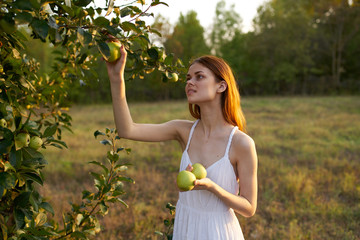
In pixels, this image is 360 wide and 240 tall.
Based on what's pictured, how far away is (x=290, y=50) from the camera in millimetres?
24688

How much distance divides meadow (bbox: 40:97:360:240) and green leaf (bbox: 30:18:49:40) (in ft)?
3.67

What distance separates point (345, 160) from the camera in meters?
5.33

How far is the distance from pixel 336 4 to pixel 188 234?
90.6 ft

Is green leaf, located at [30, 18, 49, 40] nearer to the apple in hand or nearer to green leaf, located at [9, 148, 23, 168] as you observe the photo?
green leaf, located at [9, 148, 23, 168]

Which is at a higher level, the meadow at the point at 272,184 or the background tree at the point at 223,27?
the background tree at the point at 223,27

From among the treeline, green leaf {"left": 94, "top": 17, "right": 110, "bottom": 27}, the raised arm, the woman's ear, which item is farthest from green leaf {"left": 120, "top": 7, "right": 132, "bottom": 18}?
the treeline

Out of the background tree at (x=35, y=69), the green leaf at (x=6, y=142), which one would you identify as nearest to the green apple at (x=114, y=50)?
the background tree at (x=35, y=69)

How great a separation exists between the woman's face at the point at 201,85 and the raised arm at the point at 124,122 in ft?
0.98

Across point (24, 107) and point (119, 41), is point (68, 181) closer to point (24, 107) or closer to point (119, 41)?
point (24, 107)

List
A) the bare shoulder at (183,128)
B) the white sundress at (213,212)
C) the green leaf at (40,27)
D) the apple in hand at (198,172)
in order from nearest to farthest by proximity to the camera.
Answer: the green leaf at (40,27) → the apple in hand at (198,172) → the white sundress at (213,212) → the bare shoulder at (183,128)

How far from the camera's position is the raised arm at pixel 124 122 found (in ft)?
4.45

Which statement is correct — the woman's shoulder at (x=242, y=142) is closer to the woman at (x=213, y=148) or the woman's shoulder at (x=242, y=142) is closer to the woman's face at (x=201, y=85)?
the woman at (x=213, y=148)

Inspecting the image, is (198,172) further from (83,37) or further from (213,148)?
(83,37)

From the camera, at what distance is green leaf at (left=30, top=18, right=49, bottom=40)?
2.72 feet
